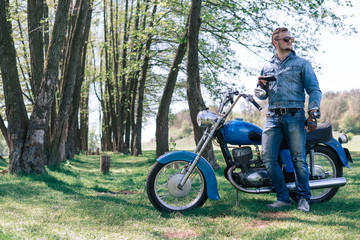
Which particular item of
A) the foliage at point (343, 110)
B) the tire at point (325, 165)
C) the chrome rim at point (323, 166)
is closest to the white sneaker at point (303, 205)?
the tire at point (325, 165)

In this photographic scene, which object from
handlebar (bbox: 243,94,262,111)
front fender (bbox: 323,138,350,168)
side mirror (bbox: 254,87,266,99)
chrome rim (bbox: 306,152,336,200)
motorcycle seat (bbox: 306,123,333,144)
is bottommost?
chrome rim (bbox: 306,152,336,200)

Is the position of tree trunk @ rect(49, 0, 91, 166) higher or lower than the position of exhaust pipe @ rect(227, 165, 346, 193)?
higher

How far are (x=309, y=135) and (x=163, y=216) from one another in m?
2.20

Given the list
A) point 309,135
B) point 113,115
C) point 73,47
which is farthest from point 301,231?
point 113,115

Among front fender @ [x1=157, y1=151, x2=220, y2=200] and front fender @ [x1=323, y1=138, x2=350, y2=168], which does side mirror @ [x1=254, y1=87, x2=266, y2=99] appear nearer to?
front fender @ [x1=157, y1=151, x2=220, y2=200]

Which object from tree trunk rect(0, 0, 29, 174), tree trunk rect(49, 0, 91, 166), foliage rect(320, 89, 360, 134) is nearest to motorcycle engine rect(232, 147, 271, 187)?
tree trunk rect(0, 0, 29, 174)

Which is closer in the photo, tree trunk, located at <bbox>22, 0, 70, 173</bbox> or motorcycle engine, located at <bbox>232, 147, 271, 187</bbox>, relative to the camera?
motorcycle engine, located at <bbox>232, 147, 271, 187</bbox>

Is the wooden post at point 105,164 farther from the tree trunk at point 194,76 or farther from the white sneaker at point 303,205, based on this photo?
the white sneaker at point 303,205

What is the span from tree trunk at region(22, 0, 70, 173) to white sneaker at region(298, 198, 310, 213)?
19.6 feet

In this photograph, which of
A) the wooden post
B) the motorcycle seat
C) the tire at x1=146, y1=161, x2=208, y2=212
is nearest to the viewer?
the tire at x1=146, y1=161, x2=208, y2=212

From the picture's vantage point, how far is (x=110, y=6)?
20.8 metres

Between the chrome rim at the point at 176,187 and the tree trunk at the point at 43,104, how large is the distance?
15.1 ft

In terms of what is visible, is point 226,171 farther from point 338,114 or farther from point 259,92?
point 338,114

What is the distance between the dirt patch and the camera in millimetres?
3899
